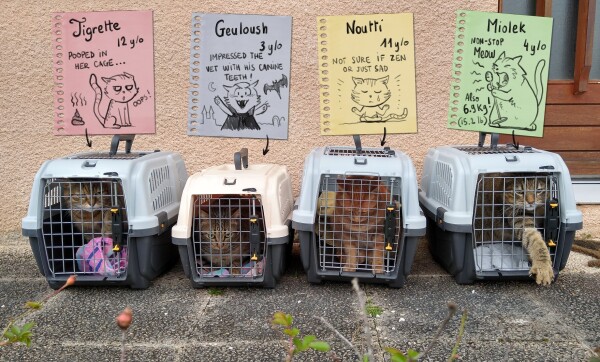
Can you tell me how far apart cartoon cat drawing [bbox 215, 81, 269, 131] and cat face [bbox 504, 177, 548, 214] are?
1.47 metres

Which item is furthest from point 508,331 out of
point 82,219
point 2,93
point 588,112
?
point 2,93

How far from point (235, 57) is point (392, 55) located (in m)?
0.91

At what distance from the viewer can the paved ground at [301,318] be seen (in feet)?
6.68

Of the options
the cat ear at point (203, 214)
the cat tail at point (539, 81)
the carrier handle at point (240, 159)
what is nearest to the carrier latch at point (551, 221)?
the cat tail at point (539, 81)

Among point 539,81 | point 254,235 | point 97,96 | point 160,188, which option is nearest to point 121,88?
point 97,96

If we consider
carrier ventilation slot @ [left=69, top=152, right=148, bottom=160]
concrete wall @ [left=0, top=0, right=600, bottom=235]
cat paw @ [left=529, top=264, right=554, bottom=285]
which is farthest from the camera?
concrete wall @ [left=0, top=0, right=600, bottom=235]

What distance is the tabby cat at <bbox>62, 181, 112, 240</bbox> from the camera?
2.66m

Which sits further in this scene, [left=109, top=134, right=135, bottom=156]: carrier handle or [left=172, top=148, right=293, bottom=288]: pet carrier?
[left=109, top=134, right=135, bottom=156]: carrier handle

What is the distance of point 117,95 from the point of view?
2.85 m

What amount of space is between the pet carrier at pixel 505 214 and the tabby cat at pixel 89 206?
1.86 meters

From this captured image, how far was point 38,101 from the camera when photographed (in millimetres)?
3795

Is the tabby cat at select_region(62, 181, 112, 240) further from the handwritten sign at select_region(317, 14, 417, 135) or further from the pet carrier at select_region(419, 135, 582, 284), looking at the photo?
the pet carrier at select_region(419, 135, 582, 284)

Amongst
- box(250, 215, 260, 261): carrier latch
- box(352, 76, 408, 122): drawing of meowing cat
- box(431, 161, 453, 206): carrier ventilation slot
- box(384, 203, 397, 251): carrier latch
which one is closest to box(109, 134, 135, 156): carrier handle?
box(250, 215, 260, 261): carrier latch

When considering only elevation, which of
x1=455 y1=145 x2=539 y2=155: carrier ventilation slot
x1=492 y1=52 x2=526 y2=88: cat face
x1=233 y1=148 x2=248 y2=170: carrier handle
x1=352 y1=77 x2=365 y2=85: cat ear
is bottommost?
x1=233 y1=148 x2=248 y2=170: carrier handle
